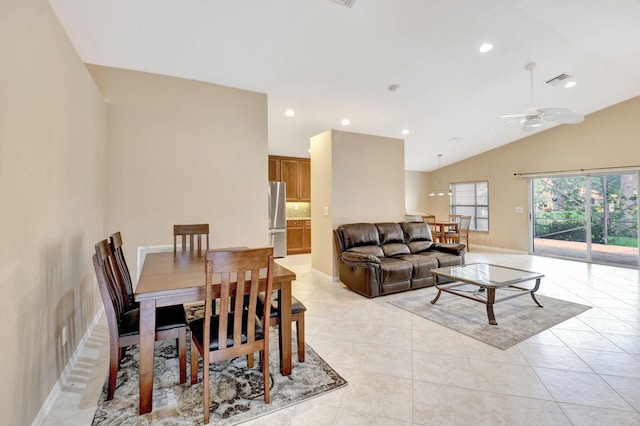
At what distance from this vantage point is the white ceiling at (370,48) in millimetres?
2736

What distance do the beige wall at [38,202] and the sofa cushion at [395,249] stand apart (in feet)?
12.6

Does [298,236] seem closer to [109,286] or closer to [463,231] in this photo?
[463,231]

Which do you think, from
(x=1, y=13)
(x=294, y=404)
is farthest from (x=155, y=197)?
(x=294, y=404)

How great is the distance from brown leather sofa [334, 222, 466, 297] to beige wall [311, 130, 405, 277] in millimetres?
327

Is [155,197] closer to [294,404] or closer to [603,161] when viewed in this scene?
[294,404]

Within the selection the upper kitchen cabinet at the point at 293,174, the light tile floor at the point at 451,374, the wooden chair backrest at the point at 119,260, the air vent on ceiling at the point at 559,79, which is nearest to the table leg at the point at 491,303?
the light tile floor at the point at 451,374

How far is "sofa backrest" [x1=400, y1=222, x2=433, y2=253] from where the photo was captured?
4.95 metres

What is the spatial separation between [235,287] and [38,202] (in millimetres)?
1347

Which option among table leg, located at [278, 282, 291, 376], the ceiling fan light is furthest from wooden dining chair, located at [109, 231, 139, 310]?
the ceiling fan light

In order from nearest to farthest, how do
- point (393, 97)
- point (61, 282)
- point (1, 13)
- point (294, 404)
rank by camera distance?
point (1, 13) < point (294, 404) < point (61, 282) < point (393, 97)

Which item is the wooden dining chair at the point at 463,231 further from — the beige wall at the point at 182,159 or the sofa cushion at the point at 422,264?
the beige wall at the point at 182,159

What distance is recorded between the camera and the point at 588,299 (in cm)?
390

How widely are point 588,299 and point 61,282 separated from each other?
5.94 meters

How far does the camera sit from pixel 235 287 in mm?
1813
